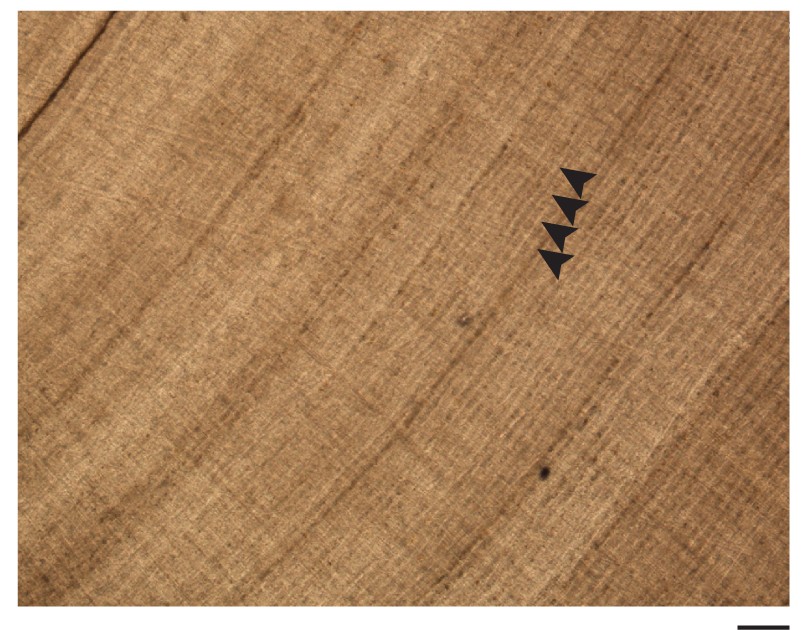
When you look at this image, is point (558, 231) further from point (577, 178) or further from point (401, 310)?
point (401, 310)

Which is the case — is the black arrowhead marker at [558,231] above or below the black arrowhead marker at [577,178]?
below

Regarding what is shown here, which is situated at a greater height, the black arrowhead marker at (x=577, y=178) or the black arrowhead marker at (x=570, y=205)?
the black arrowhead marker at (x=577, y=178)

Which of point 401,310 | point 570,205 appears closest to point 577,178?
point 570,205

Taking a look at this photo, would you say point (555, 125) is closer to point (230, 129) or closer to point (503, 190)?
point (503, 190)

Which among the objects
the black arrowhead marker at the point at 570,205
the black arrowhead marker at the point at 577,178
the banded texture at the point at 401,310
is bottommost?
the banded texture at the point at 401,310

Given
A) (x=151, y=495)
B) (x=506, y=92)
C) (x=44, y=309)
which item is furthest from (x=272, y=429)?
(x=506, y=92)

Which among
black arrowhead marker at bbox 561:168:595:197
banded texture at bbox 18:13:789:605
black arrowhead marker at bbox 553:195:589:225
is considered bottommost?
banded texture at bbox 18:13:789:605
